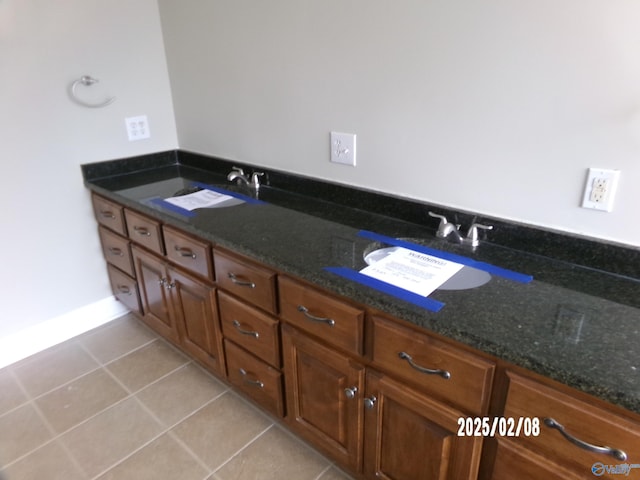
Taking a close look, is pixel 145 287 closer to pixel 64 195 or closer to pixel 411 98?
pixel 64 195

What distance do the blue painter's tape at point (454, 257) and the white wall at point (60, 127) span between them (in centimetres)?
158

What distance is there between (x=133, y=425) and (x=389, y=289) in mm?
1347

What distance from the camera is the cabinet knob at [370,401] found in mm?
1253

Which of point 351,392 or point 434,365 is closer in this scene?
point 434,365

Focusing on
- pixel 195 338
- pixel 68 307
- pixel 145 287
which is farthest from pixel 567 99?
pixel 68 307

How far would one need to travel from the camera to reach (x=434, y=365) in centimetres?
107

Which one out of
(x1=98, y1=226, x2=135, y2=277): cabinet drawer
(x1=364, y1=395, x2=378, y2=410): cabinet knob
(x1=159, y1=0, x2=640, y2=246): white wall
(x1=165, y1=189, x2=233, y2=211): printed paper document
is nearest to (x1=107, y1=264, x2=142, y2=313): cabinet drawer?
(x1=98, y1=226, x2=135, y2=277): cabinet drawer

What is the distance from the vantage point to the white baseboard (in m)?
2.22

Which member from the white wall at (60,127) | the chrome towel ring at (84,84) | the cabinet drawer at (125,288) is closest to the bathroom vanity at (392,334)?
the cabinet drawer at (125,288)

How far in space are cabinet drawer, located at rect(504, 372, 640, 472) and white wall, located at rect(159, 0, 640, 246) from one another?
55 cm

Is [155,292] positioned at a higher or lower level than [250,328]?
lower

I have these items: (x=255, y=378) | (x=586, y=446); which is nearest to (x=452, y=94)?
(x=586, y=446)

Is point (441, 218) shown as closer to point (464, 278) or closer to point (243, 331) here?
point (464, 278)

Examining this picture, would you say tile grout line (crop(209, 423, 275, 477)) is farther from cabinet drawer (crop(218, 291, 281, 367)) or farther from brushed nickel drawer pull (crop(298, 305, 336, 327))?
brushed nickel drawer pull (crop(298, 305, 336, 327))
